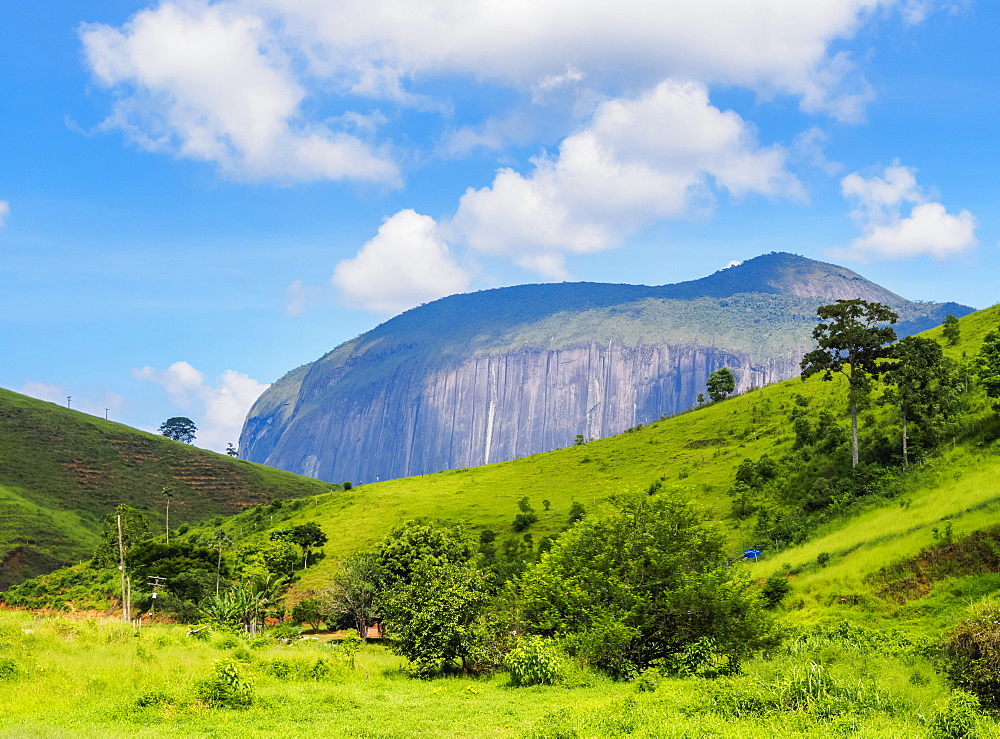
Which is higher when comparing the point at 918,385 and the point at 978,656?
the point at 918,385

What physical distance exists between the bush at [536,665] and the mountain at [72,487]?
118256 mm

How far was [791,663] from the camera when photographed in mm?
24125

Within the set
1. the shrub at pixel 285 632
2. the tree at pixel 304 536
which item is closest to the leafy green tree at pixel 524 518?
the tree at pixel 304 536

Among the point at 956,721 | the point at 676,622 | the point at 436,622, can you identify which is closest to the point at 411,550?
the point at 436,622

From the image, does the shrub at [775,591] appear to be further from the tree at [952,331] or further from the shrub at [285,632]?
the tree at [952,331]

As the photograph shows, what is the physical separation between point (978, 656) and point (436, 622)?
71.7 feet

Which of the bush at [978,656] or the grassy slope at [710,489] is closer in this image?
the bush at [978,656]

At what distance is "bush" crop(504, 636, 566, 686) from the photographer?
28.6 m

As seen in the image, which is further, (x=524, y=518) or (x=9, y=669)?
(x=524, y=518)

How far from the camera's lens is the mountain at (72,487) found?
130 m

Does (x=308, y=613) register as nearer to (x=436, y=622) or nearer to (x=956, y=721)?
(x=436, y=622)

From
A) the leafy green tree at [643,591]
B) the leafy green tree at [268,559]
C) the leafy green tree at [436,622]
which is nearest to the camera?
the leafy green tree at [643,591]

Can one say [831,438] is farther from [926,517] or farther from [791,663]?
[791,663]

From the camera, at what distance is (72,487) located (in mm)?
160125
